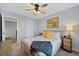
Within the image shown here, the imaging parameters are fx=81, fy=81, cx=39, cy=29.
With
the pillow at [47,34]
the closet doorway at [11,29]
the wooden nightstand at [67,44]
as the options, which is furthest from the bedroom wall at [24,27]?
the wooden nightstand at [67,44]

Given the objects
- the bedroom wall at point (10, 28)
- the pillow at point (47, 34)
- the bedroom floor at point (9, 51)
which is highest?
the bedroom wall at point (10, 28)

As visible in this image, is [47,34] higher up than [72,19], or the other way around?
[72,19]

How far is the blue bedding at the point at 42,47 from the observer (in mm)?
1503

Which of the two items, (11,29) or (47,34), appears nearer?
(11,29)

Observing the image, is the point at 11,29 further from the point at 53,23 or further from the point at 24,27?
the point at 53,23

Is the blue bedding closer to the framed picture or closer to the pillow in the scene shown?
the pillow

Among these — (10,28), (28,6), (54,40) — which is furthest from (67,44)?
(10,28)

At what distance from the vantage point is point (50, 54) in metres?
1.52

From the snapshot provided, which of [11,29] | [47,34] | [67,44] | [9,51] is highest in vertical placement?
[11,29]

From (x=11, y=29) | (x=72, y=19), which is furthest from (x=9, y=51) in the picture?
(x=72, y=19)

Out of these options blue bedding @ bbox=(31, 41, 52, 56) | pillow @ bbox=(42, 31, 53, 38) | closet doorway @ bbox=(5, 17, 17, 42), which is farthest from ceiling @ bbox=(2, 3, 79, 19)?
blue bedding @ bbox=(31, 41, 52, 56)

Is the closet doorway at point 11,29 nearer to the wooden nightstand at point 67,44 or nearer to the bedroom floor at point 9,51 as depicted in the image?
the bedroom floor at point 9,51

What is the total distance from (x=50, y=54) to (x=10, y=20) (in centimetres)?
99

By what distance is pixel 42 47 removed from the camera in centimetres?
152
